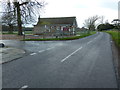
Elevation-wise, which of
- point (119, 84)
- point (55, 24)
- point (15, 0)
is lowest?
point (119, 84)

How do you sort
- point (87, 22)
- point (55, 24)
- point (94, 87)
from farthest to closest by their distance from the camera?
point (87, 22) → point (55, 24) → point (94, 87)

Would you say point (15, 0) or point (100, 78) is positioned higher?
point (15, 0)

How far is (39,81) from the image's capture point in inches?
211

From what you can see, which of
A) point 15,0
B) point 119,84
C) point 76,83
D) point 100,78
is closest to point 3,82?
point 76,83

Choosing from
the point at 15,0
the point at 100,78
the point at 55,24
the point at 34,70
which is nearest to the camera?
the point at 100,78

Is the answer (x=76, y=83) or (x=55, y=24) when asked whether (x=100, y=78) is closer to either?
(x=76, y=83)

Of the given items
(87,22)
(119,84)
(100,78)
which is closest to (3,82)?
(100,78)

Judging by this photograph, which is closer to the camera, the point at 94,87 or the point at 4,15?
the point at 94,87

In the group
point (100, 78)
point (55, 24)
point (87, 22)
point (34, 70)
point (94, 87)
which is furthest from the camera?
point (87, 22)

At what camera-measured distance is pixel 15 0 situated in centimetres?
2947

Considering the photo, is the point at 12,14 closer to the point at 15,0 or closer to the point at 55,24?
the point at 15,0

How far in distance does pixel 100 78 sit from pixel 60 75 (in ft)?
5.31

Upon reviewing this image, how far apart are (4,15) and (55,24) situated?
25512 millimetres

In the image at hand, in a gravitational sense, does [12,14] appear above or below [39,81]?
above
